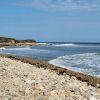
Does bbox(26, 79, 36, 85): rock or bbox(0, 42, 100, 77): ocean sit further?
bbox(0, 42, 100, 77): ocean

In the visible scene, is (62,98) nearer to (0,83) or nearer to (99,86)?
(0,83)

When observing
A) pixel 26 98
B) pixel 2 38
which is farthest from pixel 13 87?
pixel 2 38

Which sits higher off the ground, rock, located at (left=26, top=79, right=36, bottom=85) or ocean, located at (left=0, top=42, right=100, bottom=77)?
rock, located at (left=26, top=79, right=36, bottom=85)

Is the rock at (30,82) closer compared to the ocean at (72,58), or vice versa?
the rock at (30,82)

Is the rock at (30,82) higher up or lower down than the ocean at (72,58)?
higher up

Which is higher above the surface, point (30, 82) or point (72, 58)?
point (30, 82)

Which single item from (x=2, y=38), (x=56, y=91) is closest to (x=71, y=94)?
(x=56, y=91)

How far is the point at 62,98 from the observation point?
28.7 ft

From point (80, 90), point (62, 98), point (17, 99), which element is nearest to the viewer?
point (17, 99)

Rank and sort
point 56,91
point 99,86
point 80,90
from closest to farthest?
point 56,91 < point 80,90 < point 99,86

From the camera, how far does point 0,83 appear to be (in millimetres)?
9812

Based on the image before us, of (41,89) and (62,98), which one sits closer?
(62,98)

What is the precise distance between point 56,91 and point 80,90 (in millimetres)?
1016

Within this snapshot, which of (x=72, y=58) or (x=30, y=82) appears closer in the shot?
(x=30, y=82)
